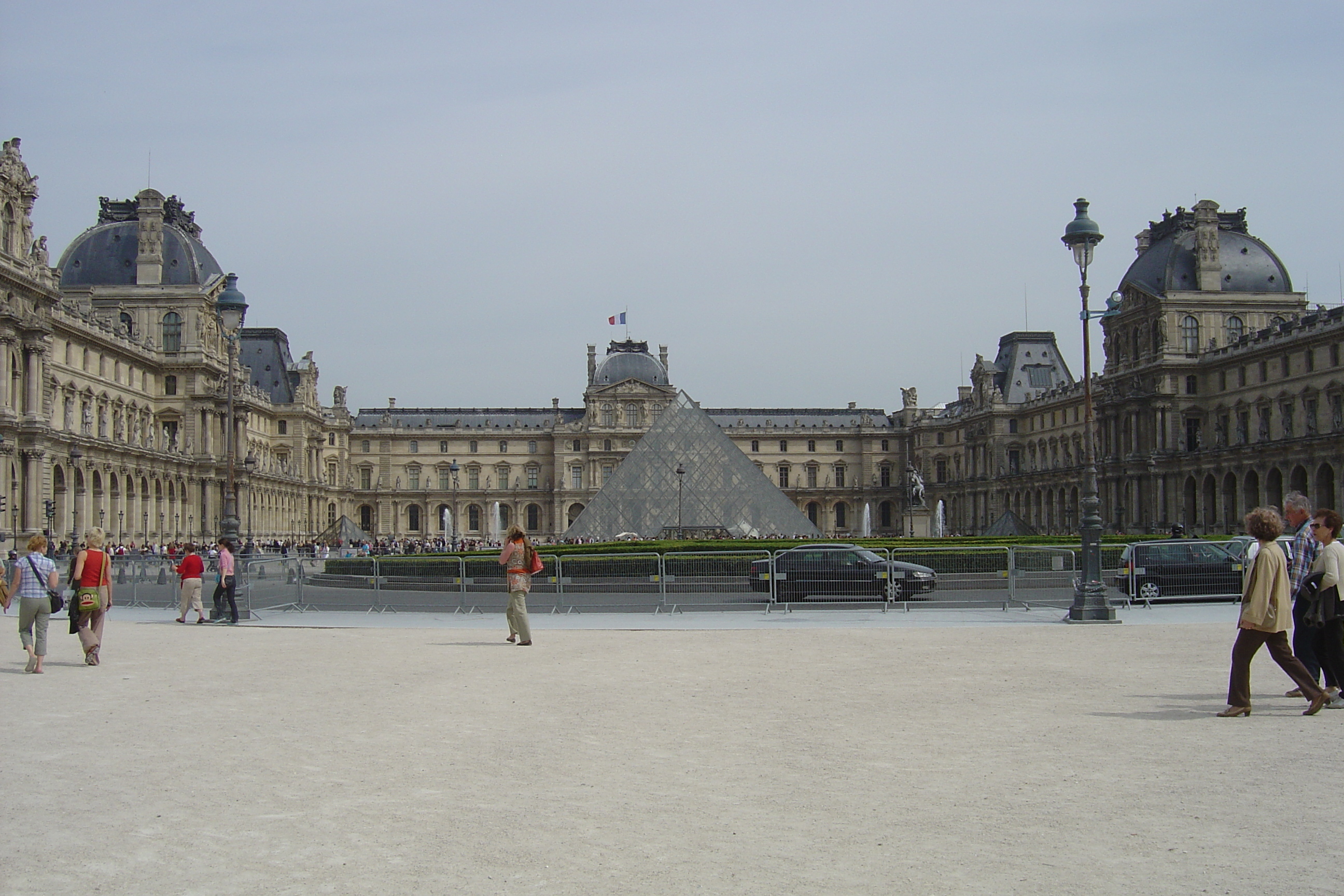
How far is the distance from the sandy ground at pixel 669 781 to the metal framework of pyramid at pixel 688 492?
25.8 metres

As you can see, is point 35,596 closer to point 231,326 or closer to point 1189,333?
point 231,326

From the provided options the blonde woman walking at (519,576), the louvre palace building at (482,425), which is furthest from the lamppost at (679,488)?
the blonde woman walking at (519,576)

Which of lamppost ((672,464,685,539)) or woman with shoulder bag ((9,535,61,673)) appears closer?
woman with shoulder bag ((9,535,61,673))

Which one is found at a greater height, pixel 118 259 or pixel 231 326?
pixel 118 259

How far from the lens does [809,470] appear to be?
288 feet

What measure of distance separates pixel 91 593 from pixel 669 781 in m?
7.35

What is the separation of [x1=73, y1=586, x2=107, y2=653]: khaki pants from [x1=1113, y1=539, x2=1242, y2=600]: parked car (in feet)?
46.9

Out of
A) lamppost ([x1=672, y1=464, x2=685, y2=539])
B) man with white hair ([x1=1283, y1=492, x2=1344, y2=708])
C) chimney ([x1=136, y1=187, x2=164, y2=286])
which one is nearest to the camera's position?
man with white hair ([x1=1283, y1=492, x2=1344, y2=708])

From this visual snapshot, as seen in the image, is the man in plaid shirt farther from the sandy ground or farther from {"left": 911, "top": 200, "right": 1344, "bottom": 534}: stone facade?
Answer: {"left": 911, "top": 200, "right": 1344, "bottom": 534}: stone facade

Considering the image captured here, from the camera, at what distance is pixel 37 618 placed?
10938 mm

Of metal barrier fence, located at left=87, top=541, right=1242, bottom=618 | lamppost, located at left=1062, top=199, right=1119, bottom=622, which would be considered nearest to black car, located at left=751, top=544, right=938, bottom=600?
metal barrier fence, located at left=87, top=541, right=1242, bottom=618

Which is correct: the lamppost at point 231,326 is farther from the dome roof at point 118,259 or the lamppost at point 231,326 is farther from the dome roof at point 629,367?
the dome roof at point 629,367

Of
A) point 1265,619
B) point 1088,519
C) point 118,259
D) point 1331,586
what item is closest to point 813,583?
point 1088,519

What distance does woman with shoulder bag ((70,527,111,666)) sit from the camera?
11.1 meters
